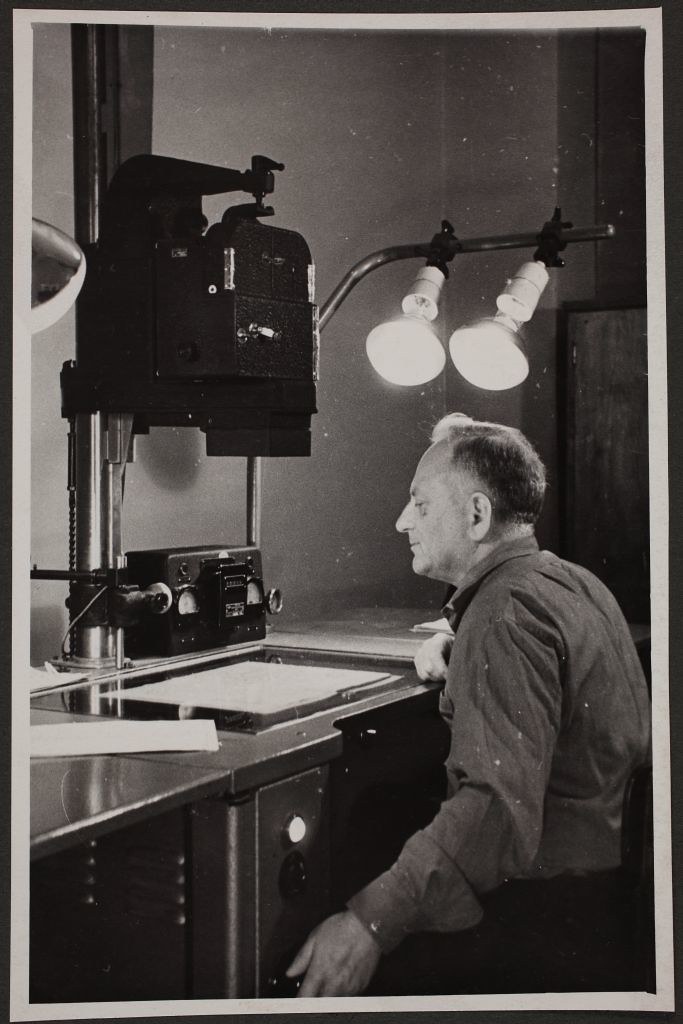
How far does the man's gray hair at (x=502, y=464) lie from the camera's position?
1652mm

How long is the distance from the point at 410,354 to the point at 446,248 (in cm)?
18

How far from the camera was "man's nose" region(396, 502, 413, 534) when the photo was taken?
5.45 ft

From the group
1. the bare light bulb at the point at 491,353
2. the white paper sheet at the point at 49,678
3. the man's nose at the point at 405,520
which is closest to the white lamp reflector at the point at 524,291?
the bare light bulb at the point at 491,353

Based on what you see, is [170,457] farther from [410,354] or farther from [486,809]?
[486,809]

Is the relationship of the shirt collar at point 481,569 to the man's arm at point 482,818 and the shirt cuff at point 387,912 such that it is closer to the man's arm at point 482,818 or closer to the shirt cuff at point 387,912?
the man's arm at point 482,818

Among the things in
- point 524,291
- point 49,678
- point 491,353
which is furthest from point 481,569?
point 49,678

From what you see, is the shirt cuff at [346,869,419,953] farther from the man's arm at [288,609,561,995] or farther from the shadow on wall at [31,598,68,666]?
the shadow on wall at [31,598,68,666]

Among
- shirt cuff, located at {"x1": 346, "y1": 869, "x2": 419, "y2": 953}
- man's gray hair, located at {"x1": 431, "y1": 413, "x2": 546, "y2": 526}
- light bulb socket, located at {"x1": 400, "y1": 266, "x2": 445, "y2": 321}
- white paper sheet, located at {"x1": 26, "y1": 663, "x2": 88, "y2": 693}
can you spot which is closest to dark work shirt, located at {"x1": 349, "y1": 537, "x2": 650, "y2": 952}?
shirt cuff, located at {"x1": 346, "y1": 869, "x2": 419, "y2": 953}

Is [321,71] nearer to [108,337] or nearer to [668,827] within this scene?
[108,337]

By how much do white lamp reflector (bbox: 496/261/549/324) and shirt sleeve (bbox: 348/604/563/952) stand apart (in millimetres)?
503

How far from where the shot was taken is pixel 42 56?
5.38 feet

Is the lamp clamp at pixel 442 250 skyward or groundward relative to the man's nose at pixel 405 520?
skyward

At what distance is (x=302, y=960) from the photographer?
1.48 metres

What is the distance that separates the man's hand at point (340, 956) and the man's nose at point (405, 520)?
57 centimetres
